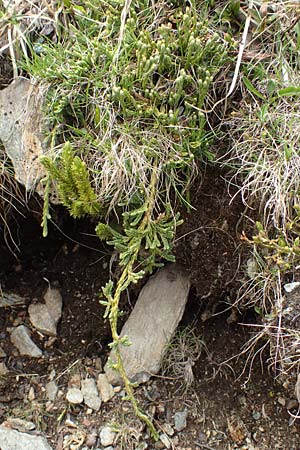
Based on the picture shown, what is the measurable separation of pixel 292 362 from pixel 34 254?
4.81ft

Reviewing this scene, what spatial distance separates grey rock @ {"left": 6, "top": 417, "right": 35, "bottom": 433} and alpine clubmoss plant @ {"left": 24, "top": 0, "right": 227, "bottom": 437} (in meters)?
0.53

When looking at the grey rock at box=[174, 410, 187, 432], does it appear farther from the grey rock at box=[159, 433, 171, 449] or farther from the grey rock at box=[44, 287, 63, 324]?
the grey rock at box=[44, 287, 63, 324]

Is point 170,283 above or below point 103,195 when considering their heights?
below

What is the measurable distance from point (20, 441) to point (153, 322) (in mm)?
748

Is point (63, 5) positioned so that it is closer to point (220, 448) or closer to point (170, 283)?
point (170, 283)

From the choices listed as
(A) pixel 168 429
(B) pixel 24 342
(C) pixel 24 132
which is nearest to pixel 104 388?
(A) pixel 168 429

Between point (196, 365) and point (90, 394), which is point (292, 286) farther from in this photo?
point (90, 394)

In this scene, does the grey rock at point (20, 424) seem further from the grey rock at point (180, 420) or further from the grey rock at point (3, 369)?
the grey rock at point (180, 420)

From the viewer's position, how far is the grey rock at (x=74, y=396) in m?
2.69

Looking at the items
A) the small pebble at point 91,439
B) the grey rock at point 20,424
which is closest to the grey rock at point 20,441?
the grey rock at point 20,424

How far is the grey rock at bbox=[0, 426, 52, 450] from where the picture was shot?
254 centimetres

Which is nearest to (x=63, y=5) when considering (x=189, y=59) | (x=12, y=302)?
(x=189, y=59)

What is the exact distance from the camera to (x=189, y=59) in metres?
2.41

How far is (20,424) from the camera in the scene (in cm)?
266
